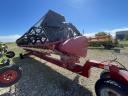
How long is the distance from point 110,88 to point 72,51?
1879 mm

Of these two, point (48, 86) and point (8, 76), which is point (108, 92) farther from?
point (8, 76)

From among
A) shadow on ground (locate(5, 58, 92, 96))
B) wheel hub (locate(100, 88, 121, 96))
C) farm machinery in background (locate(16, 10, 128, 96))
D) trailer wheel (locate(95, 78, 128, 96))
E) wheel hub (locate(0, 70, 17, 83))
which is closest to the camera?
trailer wheel (locate(95, 78, 128, 96))

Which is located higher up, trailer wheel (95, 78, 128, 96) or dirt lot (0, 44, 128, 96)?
trailer wheel (95, 78, 128, 96)

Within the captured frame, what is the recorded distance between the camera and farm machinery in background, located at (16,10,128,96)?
3.71 metres

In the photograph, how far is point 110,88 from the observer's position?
3621 mm

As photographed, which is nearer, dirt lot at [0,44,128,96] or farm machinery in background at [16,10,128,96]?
farm machinery in background at [16,10,128,96]

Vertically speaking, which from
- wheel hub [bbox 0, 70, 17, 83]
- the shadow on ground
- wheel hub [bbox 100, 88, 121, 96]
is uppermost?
wheel hub [bbox 0, 70, 17, 83]

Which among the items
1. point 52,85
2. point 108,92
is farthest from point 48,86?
point 108,92

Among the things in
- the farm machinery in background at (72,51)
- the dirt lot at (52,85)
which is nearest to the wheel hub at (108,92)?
the farm machinery in background at (72,51)

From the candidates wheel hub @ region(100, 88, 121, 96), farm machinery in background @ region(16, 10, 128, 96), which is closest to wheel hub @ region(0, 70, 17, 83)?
farm machinery in background @ region(16, 10, 128, 96)

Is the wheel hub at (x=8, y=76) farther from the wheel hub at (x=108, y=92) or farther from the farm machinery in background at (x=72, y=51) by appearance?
the wheel hub at (x=108, y=92)

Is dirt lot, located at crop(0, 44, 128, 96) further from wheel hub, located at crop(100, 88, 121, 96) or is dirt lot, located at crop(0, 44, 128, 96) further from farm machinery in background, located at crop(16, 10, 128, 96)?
wheel hub, located at crop(100, 88, 121, 96)

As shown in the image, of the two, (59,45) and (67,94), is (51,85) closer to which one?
(67,94)

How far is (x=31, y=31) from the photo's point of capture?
7.85 metres
